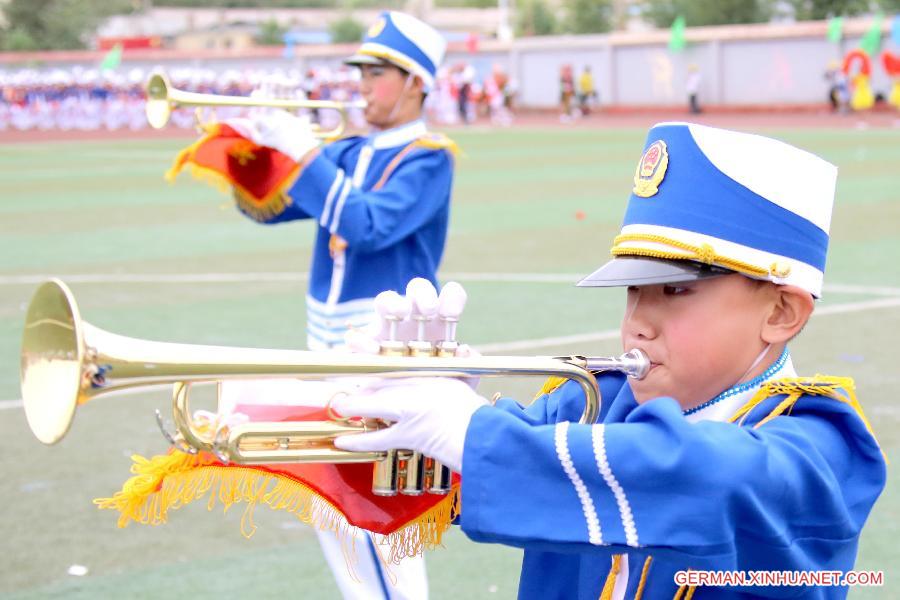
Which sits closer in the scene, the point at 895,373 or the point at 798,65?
the point at 895,373

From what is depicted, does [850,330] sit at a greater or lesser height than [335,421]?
lesser

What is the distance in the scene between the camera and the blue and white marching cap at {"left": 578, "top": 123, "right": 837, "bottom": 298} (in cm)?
219

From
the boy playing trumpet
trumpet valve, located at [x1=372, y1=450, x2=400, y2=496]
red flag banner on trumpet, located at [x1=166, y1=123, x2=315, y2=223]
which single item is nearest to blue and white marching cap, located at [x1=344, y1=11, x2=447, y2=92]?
red flag banner on trumpet, located at [x1=166, y1=123, x2=315, y2=223]

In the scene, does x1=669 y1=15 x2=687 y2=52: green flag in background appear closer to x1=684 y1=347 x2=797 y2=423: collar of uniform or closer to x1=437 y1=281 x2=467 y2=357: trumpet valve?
x1=684 y1=347 x2=797 y2=423: collar of uniform

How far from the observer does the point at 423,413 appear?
195 cm

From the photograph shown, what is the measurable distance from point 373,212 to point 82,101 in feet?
139

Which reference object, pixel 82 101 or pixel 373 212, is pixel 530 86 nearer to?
pixel 82 101

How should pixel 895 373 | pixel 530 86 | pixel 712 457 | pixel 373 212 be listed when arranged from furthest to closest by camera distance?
pixel 530 86 → pixel 895 373 → pixel 373 212 → pixel 712 457

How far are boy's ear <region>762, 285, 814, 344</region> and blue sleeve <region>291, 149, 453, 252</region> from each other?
9.15 ft

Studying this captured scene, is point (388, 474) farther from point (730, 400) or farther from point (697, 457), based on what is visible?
point (730, 400)

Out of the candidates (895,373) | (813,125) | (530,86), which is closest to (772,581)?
(895,373)

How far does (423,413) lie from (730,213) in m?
0.63

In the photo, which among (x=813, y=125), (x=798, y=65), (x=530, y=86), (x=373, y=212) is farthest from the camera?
(x=530, y=86)

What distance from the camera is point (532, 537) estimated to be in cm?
196
